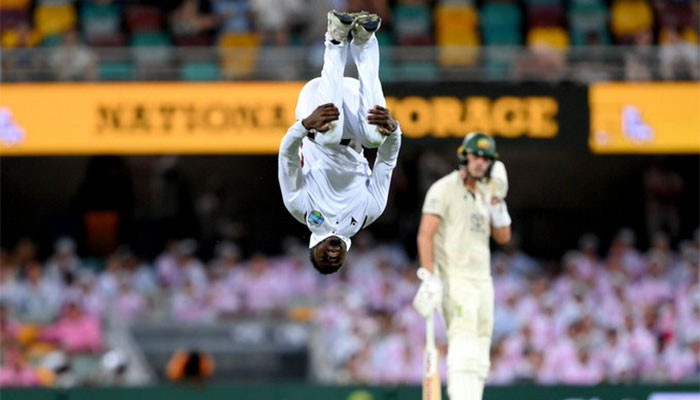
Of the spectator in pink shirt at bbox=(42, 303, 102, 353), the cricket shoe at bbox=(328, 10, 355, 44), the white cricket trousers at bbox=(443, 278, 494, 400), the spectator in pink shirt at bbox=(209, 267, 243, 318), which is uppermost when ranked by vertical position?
the cricket shoe at bbox=(328, 10, 355, 44)

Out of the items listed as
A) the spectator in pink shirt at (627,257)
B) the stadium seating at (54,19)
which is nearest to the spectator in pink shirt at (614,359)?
the spectator in pink shirt at (627,257)

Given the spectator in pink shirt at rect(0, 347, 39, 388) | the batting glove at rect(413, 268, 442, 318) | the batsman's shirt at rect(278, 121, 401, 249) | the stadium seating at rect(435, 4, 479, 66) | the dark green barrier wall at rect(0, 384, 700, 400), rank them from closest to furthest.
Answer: the batsman's shirt at rect(278, 121, 401, 249), the batting glove at rect(413, 268, 442, 318), the dark green barrier wall at rect(0, 384, 700, 400), the spectator in pink shirt at rect(0, 347, 39, 388), the stadium seating at rect(435, 4, 479, 66)

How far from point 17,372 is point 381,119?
332 inches

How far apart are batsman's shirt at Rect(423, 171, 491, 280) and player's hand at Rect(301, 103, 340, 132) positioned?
2.87 meters

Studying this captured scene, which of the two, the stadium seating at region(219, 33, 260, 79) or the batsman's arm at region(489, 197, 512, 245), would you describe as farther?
the stadium seating at region(219, 33, 260, 79)

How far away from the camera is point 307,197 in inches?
416

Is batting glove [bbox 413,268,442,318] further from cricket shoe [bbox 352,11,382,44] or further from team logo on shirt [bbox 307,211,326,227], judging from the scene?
cricket shoe [bbox 352,11,382,44]

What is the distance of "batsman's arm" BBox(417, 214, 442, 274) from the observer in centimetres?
1245

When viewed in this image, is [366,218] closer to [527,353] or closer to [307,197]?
[307,197]

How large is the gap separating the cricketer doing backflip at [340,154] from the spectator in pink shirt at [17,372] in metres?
7.45

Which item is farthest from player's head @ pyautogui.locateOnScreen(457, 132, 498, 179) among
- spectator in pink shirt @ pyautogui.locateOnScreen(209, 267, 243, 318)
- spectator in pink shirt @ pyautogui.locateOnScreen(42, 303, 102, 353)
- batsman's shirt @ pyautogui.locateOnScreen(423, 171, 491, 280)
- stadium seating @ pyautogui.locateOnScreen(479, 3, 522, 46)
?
stadium seating @ pyautogui.locateOnScreen(479, 3, 522, 46)

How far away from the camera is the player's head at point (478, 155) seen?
1236 centimetres

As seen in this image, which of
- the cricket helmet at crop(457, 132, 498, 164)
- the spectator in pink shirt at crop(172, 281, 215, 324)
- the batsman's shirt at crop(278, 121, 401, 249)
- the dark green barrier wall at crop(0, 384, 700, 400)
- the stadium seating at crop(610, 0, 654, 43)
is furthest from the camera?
the stadium seating at crop(610, 0, 654, 43)

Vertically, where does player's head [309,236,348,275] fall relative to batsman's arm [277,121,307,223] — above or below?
below
